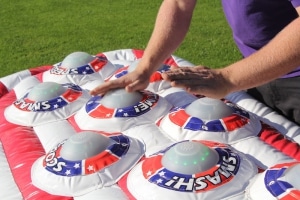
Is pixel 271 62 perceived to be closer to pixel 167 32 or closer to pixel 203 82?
pixel 203 82

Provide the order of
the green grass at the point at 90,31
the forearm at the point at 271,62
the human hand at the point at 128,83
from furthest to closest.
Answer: the green grass at the point at 90,31
the human hand at the point at 128,83
the forearm at the point at 271,62

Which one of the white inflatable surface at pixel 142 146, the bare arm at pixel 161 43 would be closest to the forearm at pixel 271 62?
the white inflatable surface at pixel 142 146

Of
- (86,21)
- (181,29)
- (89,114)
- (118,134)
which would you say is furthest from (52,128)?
(86,21)

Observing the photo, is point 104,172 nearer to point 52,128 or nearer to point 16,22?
point 52,128

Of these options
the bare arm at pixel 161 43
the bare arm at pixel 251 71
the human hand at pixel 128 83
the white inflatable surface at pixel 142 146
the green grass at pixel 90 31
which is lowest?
the green grass at pixel 90 31

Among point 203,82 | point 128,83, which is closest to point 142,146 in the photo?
point 128,83

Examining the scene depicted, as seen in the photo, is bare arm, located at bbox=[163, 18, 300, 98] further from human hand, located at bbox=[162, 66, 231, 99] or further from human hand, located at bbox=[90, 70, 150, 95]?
human hand, located at bbox=[90, 70, 150, 95]

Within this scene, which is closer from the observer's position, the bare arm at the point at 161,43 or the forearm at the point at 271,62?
the forearm at the point at 271,62

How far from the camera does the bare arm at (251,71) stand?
1.29 metres

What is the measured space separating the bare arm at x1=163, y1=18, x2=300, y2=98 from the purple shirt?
53 centimetres

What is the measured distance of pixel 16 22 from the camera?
4766 mm

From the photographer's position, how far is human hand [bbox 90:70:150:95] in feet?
5.99

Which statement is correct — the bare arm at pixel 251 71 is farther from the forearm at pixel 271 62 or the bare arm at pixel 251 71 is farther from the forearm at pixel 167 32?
the forearm at pixel 167 32

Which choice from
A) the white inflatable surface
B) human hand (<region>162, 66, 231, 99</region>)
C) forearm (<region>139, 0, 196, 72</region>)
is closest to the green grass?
forearm (<region>139, 0, 196, 72</region>)
